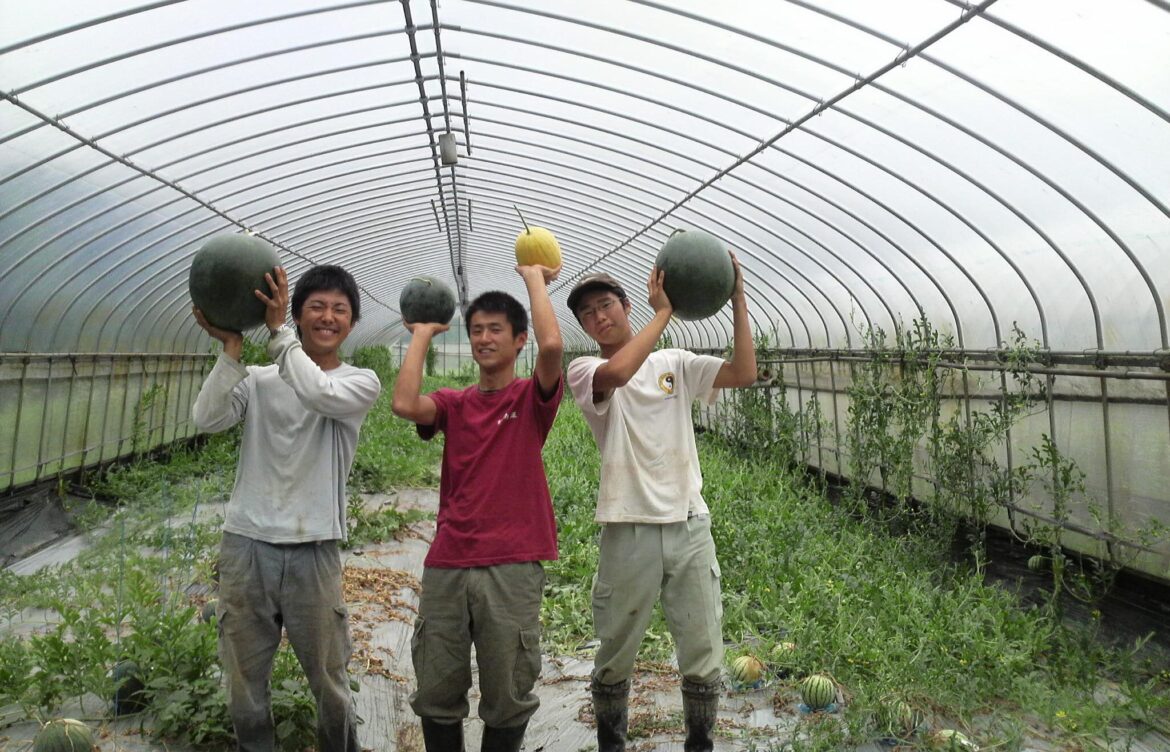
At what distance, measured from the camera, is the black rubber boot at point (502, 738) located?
272 cm

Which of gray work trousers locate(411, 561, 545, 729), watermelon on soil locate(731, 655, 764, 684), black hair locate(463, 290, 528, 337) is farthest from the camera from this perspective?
watermelon on soil locate(731, 655, 764, 684)

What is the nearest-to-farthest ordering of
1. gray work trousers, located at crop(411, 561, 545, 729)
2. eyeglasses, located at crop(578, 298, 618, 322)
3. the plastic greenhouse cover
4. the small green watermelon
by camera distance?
gray work trousers, located at crop(411, 561, 545, 729), eyeglasses, located at crop(578, 298, 618, 322), the small green watermelon, the plastic greenhouse cover

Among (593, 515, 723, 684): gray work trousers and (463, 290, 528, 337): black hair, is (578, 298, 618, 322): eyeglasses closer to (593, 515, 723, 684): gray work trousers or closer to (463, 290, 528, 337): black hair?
(463, 290, 528, 337): black hair

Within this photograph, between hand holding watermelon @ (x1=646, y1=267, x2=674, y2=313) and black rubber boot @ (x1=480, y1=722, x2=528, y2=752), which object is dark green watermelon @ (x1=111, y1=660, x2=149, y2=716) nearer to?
black rubber boot @ (x1=480, y1=722, x2=528, y2=752)

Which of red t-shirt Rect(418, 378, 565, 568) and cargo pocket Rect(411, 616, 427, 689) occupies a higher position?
red t-shirt Rect(418, 378, 565, 568)

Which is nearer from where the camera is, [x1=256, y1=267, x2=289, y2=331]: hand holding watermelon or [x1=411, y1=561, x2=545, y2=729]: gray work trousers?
[x1=411, y1=561, x2=545, y2=729]: gray work trousers

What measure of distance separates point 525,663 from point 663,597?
0.62 metres

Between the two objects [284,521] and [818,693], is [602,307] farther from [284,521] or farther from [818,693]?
[818,693]

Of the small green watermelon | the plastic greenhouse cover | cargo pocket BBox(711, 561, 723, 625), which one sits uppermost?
the plastic greenhouse cover

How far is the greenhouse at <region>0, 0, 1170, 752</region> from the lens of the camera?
11.9ft

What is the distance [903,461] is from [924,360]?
3.23 ft

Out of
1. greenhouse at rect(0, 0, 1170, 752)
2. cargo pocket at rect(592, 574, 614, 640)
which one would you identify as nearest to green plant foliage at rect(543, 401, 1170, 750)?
greenhouse at rect(0, 0, 1170, 752)

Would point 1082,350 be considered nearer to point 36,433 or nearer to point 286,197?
point 286,197

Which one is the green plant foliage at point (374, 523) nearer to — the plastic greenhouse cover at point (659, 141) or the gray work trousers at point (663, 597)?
the plastic greenhouse cover at point (659, 141)
